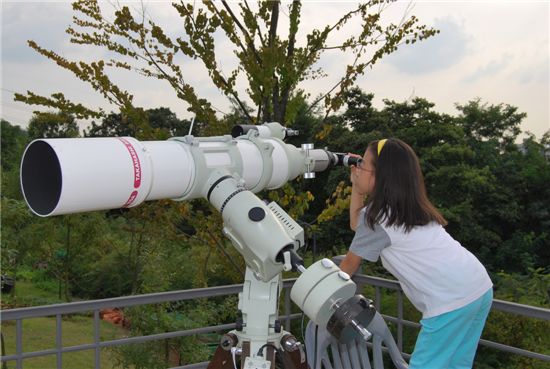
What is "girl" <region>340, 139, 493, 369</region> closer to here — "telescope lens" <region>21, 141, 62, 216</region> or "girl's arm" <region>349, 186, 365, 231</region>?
"girl's arm" <region>349, 186, 365, 231</region>

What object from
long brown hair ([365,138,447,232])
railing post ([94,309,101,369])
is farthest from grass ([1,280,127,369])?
long brown hair ([365,138,447,232])

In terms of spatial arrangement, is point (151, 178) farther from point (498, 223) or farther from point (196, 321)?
point (498, 223)

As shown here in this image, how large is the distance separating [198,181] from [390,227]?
73 cm

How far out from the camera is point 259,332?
6.42 ft

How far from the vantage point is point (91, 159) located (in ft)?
5.41

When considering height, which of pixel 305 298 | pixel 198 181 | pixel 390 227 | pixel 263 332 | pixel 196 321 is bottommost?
pixel 196 321

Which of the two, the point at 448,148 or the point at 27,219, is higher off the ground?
the point at 448,148

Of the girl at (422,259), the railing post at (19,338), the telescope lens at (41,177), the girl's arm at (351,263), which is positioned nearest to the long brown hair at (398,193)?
the girl at (422,259)

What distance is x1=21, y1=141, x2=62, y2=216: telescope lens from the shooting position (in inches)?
64.3

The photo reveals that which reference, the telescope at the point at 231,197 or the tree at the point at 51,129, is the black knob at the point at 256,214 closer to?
the telescope at the point at 231,197

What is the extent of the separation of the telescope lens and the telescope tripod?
0.73 m

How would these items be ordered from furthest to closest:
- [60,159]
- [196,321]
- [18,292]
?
[18,292], [196,321], [60,159]

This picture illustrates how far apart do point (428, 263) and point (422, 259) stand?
0.08 feet

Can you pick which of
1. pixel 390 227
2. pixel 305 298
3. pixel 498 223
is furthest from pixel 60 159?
pixel 498 223
